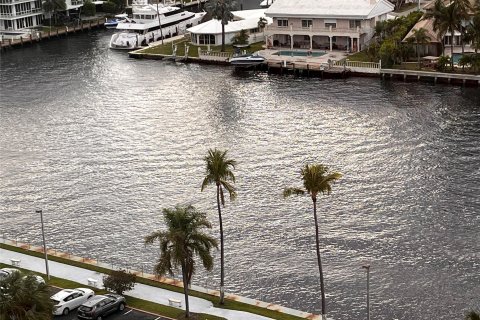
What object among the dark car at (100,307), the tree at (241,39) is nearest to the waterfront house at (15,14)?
the tree at (241,39)

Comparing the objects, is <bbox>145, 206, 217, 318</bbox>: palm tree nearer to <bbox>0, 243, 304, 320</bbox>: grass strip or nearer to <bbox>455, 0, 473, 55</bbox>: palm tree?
<bbox>0, 243, 304, 320</bbox>: grass strip

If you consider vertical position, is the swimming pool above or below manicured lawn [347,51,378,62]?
above

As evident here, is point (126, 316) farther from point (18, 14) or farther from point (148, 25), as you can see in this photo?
point (18, 14)

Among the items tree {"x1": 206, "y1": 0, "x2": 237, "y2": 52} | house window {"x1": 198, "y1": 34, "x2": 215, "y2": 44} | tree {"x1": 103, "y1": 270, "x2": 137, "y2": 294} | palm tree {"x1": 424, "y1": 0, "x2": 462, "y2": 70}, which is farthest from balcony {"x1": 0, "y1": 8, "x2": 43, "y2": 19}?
tree {"x1": 103, "y1": 270, "x2": 137, "y2": 294}

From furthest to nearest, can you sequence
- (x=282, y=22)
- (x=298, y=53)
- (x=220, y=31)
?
(x=220, y=31) → (x=282, y=22) → (x=298, y=53)

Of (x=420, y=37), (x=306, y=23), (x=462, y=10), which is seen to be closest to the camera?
(x=462, y=10)

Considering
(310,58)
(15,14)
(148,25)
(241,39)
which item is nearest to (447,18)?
(310,58)
